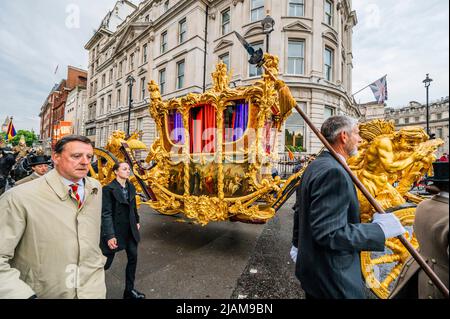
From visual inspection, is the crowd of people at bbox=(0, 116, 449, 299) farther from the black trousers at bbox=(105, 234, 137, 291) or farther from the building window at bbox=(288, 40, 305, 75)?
the building window at bbox=(288, 40, 305, 75)

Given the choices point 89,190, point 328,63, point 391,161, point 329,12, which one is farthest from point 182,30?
point 89,190

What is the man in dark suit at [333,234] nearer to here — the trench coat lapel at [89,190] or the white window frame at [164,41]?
the trench coat lapel at [89,190]

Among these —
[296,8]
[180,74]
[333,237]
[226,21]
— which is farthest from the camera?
[180,74]

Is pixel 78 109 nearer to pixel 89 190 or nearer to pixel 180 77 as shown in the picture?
pixel 180 77

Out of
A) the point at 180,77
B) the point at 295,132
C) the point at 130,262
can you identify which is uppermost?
the point at 180,77

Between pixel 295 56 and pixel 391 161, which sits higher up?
pixel 295 56

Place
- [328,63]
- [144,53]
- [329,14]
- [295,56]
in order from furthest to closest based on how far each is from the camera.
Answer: [144,53] < [328,63] < [329,14] < [295,56]

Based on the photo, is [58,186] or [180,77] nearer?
[58,186]

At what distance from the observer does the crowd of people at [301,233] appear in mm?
1209

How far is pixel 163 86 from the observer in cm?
2044

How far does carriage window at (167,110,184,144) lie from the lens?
476 cm

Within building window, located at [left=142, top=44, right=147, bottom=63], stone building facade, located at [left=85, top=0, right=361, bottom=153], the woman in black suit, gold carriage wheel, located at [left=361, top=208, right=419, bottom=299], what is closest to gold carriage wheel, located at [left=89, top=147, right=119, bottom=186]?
the woman in black suit

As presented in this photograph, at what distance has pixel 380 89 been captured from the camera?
1307 cm

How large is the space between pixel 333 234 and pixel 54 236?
1747 millimetres
